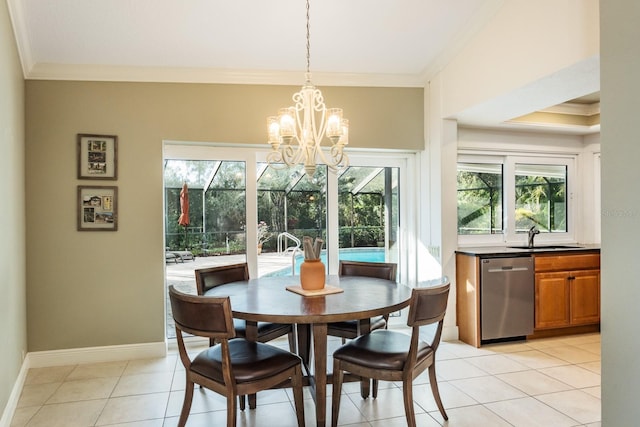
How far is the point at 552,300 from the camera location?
151 inches

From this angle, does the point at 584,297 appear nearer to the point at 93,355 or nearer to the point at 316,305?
the point at 316,305

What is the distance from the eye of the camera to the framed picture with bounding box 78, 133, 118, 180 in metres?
3.37

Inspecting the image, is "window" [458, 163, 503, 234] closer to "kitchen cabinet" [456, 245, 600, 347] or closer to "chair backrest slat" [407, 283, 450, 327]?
"kitchen cabinet" [456, 245, 600, 347]

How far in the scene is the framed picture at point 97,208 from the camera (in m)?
3.37

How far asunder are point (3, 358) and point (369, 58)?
347cm

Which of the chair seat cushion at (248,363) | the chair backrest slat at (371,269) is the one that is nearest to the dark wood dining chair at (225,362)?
the chair seat cushion at (248,363)

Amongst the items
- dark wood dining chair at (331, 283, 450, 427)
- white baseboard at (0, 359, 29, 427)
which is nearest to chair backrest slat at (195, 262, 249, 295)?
dark wood dining chair at (331, 283, 450, 427)

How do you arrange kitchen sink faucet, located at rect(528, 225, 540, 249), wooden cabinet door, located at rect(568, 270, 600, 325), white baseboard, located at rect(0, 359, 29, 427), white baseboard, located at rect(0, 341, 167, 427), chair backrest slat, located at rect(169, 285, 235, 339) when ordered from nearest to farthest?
chair backrest slat, located at rect(169, 285, 235, 339) → white baseboard, located at rect(0, 359, 29, 427) → white baseboard, located at rect(0, 341, 167, 427) → wooden cabinet door, located at rect(568, 270, 600, 325) → kitchen sink faucet, located at rect(528, 225, 540, 249)

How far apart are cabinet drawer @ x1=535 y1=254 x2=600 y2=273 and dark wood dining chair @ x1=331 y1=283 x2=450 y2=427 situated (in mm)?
2039

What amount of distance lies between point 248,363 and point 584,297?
356cm

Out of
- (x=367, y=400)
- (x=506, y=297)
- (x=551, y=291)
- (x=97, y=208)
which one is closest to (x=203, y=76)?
(x=97, y=208)

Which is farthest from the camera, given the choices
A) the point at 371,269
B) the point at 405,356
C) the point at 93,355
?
the point at 93,355

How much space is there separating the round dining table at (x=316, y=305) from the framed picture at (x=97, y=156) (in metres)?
1.60

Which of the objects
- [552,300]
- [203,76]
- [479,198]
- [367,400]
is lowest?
[367,400]
